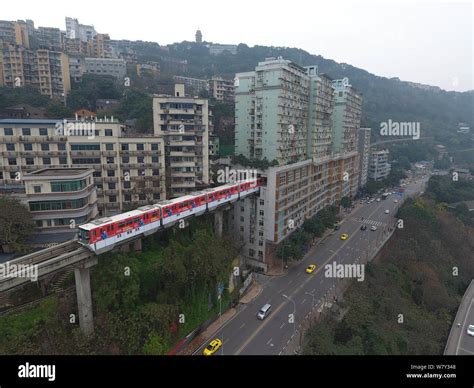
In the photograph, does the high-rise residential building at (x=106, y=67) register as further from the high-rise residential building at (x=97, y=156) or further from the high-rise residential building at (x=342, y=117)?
the high-rise residential building at (x=342, y=117)

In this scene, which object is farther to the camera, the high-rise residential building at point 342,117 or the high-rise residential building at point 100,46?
the high-rise residential building at point 100,46

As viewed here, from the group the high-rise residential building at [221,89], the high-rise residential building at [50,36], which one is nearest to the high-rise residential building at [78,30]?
the high-rise residential building at [50,36]

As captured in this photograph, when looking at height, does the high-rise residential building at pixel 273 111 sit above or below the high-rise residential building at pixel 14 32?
below

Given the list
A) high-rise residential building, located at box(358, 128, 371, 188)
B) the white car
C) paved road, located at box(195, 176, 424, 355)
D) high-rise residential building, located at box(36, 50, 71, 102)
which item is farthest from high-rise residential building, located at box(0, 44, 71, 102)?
the white car

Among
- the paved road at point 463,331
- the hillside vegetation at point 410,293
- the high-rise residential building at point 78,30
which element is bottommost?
the paved road at point 463,331

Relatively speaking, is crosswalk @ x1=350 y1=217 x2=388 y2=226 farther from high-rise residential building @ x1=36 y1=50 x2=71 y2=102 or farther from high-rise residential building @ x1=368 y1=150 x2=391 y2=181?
high-rise residential building @ x1=36 y1=50 x2=71 y2=102

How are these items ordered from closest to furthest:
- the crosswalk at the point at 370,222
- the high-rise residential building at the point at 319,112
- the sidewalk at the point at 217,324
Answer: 1. the sidewalk at the point at 217,324
2. the high-rise residential building at the point at 319,112
3. the crosswalk at the point at 370,222

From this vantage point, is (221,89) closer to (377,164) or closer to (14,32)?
(377,164)
